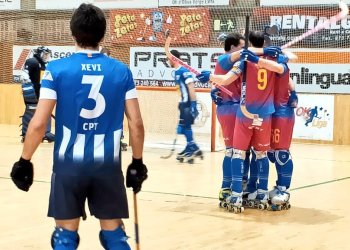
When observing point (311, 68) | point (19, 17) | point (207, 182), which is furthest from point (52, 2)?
point (207, 182)

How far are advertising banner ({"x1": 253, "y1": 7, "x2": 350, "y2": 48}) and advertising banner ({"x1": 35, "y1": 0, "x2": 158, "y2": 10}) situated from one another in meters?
3.04

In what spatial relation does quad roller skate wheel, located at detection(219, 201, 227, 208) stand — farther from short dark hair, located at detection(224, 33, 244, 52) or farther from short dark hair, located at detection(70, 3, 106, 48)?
short dark hair, located at detection(70, 3, 106, 48)

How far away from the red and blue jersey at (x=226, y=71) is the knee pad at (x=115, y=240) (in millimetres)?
3566

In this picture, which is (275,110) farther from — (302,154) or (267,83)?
(302,154)

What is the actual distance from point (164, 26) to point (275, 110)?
10.5 metres

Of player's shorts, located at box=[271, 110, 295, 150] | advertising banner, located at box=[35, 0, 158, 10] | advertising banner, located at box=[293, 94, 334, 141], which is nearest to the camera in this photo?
player's shorts, located at box=[271, 110, 295, 150]

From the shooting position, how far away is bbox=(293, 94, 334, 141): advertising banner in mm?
14781

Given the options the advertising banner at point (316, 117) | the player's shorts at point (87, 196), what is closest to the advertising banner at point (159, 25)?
the advertising banner at point (316, 117)

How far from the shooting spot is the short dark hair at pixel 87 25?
3.71 metres

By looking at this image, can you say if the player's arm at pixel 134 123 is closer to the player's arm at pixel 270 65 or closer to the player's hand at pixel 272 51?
the player's arm at pixel 270 65

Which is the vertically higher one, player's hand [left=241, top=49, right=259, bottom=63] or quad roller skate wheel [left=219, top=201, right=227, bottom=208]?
player's hand [left=241, top=49, right=259, bottom=63]

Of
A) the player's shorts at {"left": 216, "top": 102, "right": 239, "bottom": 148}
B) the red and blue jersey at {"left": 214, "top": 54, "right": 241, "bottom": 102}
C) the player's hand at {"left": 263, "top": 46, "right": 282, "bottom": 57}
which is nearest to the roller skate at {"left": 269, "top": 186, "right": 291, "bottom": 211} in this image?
the player's shorts at {"left": 216, "top": 102, "right": 239, "bottom": 148}

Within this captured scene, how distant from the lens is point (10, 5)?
766 inches

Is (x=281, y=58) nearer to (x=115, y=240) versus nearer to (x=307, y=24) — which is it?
(x=115, y=240)
